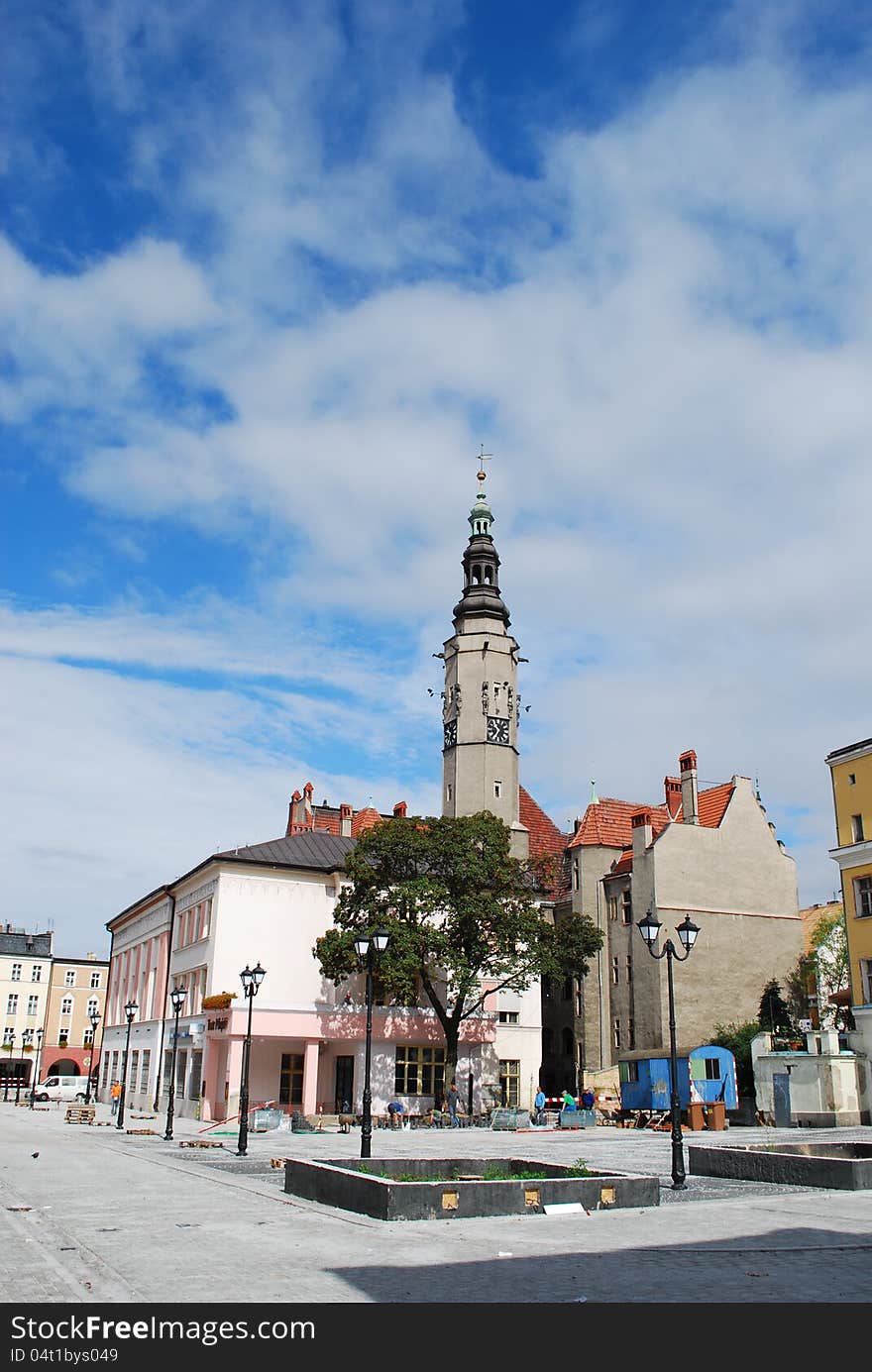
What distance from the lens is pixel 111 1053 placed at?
213ft

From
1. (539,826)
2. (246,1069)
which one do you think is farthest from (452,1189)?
(539,826)

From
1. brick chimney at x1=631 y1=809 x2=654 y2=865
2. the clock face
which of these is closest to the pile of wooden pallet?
brick chimney at x1=631 y1=809 x2=654 y2=865

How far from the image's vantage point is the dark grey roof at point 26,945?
350ft

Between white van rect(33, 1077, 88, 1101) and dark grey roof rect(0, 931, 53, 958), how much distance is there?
12947mm

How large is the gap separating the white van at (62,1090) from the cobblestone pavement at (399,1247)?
56519 mm

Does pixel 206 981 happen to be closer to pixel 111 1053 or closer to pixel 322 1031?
pixel 322 1031

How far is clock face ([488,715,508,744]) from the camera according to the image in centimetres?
6525

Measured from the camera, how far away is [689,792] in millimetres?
59688

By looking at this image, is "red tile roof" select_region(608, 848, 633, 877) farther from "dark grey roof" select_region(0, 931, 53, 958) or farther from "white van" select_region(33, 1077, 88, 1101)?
"dark grey roof" select_region(0, 931, 53, 958)

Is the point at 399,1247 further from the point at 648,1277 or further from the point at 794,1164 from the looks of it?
the point at 794,1164

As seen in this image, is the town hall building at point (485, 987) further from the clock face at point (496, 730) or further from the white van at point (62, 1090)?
the white van at point (62, 1090)

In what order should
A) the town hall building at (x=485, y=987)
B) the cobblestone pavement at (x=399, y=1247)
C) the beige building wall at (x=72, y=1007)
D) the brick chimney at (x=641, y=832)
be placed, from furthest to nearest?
the beige building wall at (x=72, y=1007) → the brick chimney at (x=641, y=832) → the town hall building at (x=485, y=987) → the cobblestone pavement at (x=399, y=1247)

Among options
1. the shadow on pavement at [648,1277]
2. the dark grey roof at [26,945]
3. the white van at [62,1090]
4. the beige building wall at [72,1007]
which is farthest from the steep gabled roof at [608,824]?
the dark grey roof at [26,945]
